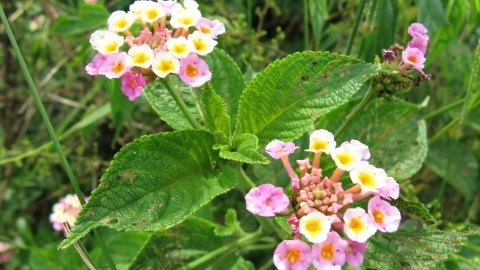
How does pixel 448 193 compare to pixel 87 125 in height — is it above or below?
below

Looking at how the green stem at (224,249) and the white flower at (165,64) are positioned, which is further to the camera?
the green stem at (224,249)

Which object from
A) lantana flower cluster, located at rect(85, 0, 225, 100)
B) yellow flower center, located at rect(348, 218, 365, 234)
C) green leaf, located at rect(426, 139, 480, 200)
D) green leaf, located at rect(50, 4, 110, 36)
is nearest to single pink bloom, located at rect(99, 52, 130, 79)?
lantana flower cluster, located at rect(85, 0, 225, 100)

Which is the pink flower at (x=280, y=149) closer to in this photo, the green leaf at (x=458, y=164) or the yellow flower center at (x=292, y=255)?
the yellow flower center at (x=292, y=255)

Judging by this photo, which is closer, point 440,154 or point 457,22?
point 457,22

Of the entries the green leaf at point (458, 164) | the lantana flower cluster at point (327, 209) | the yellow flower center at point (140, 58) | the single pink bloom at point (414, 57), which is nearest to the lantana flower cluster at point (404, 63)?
the single pink bloom at point (414, 57)

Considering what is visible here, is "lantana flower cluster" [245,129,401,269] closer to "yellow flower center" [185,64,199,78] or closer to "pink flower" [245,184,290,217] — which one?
"pink flower" [245,184,290,217]

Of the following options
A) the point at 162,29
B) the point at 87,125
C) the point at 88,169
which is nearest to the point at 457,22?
the point at 162,29

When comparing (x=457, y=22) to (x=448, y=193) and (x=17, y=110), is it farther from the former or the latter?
(x=17, y=110)
